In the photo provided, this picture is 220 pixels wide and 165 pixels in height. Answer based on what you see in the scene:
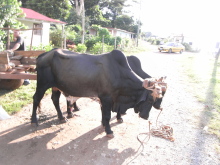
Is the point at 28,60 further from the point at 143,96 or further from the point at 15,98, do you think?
the point at 143,96

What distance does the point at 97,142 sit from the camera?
377 centimetres

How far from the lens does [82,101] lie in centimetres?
592

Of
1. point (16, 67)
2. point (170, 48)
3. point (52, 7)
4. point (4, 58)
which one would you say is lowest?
point (16, 67)

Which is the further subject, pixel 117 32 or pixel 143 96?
pixel 117 32

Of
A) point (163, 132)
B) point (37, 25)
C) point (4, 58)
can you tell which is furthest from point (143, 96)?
point (37, 25)

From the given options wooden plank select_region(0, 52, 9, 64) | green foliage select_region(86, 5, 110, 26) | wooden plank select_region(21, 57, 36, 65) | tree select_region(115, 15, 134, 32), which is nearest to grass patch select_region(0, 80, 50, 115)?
wooden plank select_region(21, 57, 36, 65)

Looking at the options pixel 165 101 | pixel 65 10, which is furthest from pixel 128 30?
pixel 165 101

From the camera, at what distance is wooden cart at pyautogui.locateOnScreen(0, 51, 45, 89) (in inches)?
174

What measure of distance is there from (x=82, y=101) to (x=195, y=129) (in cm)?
308

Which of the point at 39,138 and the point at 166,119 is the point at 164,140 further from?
the point at 39,138

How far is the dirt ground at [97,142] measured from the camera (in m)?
3.27

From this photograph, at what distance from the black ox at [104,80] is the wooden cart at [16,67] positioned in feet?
2.47

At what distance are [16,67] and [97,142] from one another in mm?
2700

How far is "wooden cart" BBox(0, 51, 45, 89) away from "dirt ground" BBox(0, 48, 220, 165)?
3.07 feet
